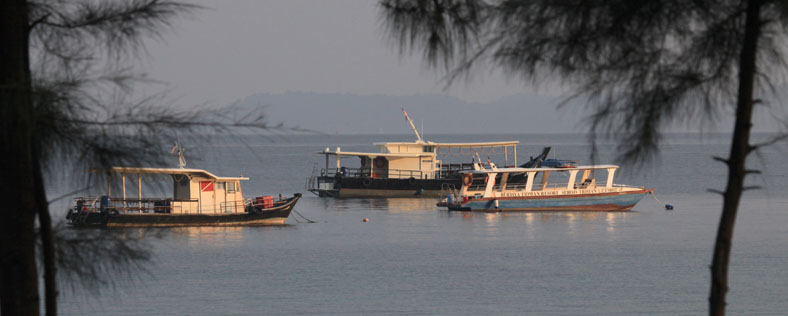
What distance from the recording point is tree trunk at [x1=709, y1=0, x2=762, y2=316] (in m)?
5.19

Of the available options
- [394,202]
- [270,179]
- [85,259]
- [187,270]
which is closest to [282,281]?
[187,270]

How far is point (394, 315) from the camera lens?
23594mm

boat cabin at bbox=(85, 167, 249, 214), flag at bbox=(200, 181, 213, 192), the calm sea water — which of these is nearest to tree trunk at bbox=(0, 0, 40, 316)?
the calm sea water

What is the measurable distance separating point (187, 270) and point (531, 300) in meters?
11.8

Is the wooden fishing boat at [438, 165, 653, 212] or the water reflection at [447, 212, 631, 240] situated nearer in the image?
the water reflection at [447, 212, 631, 240]

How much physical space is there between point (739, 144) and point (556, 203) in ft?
151

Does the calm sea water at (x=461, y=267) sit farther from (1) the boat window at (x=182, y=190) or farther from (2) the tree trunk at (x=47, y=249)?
(2) the tree trunk at (x=47, y=249)

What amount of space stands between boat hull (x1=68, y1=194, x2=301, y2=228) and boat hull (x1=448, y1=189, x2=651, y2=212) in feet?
36.3

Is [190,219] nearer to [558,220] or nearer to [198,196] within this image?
[198,196]

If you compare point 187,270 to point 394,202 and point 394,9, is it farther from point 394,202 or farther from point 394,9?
point 394,202

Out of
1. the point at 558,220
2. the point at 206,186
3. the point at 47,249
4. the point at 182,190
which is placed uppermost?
the point at 47,249

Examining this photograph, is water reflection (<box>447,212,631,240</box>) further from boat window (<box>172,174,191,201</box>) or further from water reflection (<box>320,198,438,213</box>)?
boat window (<box>172,174,191,201</box>)

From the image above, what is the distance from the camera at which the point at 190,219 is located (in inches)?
1554

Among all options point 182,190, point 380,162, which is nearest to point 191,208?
point 182,190
